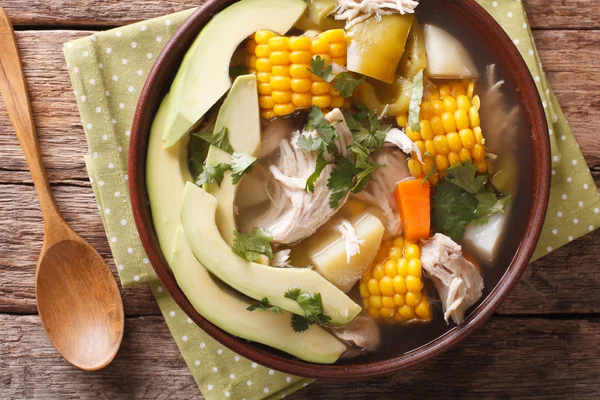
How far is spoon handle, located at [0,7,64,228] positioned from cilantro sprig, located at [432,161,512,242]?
119 centimetres

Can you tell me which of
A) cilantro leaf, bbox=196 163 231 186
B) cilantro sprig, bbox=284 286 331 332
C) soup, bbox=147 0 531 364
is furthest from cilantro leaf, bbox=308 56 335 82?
cilantro sprig, bbox=284 286 331 332

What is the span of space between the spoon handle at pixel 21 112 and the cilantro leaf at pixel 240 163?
764 mm

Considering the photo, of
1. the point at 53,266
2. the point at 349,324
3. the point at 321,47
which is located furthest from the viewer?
the point at 53,266

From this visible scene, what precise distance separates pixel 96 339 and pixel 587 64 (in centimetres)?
186

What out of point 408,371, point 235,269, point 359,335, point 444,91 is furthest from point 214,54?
point 408,371

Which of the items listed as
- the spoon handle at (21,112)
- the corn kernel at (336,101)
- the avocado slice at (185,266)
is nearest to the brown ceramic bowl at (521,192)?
the avocado slice at (185,266)

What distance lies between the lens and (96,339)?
193 cm

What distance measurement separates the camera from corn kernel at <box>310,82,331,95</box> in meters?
1.52

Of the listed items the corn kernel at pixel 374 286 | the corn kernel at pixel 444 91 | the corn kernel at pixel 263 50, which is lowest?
the corn kernel at pixel 374 286

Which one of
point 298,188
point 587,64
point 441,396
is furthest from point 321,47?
point 441,396

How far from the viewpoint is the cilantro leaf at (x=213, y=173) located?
57.1 inches

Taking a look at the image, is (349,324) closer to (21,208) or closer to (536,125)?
(536,125)

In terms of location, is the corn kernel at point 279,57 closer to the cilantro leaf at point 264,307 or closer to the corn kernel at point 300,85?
the corn kernel at point 300,85

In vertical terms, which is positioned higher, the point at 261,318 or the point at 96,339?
the point at 261,318
